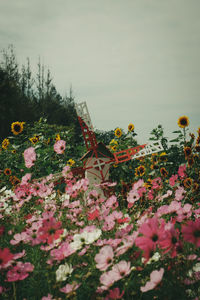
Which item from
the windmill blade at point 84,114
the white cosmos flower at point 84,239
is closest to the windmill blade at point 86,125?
the windmill blade at point 84,114

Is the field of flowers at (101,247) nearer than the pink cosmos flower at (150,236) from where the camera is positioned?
No

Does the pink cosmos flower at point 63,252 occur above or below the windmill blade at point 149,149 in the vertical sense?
below

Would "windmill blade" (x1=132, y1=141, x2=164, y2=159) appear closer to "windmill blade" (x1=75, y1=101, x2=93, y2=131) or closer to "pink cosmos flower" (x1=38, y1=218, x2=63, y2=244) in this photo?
"windmill blade" (x1=75, y1=101, x2=93, y2=131)

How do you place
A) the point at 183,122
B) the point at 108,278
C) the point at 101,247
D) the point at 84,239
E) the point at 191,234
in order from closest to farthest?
1. the point at 191,234
2. the point at 108,278
3. the point at 84,239
4. the point at 101,247
5. the point at 183,122

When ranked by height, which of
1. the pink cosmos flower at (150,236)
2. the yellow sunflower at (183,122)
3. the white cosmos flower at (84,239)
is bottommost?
the white cosmos flower at (84,239)

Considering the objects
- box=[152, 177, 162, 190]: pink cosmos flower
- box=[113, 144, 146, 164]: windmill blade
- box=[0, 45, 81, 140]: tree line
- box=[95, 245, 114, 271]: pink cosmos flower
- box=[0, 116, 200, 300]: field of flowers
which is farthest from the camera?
box=[0, 45, 81, 140]: tree line

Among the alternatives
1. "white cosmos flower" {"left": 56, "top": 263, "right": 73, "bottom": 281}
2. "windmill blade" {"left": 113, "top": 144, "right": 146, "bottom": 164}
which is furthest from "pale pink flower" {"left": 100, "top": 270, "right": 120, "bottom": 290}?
"windmill blade" {"left": 113, "top": 144, "right": 146, "bottom": 164}

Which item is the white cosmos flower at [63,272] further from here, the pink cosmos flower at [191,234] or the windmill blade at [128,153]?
the windmill blade at [128,153]

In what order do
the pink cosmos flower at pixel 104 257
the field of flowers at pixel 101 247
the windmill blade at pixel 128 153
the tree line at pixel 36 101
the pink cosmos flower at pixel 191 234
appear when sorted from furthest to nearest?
the tree line at pixel 36 101 → the windmill blade at pixel 128 153 → the pink cosmos flower at pixel 104 257 → the field of flowers at pixel 101 247 → the pink cosmos flower at pixel 191 234

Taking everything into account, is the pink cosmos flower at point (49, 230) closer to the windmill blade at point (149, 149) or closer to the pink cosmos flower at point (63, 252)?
the pink cosmos flower at point (63, 252)

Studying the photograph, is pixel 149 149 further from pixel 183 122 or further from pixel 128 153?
pixel 183 122

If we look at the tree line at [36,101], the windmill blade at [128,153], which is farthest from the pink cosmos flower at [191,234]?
the tree line at [36,101]

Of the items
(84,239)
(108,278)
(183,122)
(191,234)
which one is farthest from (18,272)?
(183,122)

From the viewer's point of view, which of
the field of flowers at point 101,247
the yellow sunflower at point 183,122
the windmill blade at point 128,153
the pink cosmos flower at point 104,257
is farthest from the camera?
the windmill blade at point 128,153
